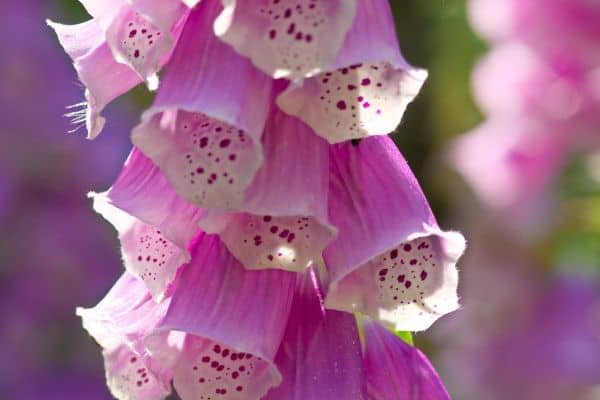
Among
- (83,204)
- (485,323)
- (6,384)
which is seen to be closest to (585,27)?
(485,323)

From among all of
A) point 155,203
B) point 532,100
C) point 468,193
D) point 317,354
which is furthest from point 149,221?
point 468,193

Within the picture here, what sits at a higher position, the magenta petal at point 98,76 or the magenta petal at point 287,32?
the magenta petal at point 287,32

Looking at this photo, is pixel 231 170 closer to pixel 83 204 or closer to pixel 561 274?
pixel 561 274

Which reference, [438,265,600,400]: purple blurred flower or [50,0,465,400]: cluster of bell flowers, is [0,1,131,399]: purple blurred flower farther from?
[50,0,465,400]: cluster of bell flowers

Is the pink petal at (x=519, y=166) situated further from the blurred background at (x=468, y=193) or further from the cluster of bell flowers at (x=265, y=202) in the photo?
the cluster of bell flowers at (x=265, y=202)

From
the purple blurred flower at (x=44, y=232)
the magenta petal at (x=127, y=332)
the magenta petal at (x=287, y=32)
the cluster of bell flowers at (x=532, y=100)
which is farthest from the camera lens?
the purple blurred flower at (x=44, y=232)

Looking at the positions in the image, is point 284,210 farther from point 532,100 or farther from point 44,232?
point 44,232

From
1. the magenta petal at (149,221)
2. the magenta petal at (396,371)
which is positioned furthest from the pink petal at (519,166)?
the magenta petal at (149,221)
